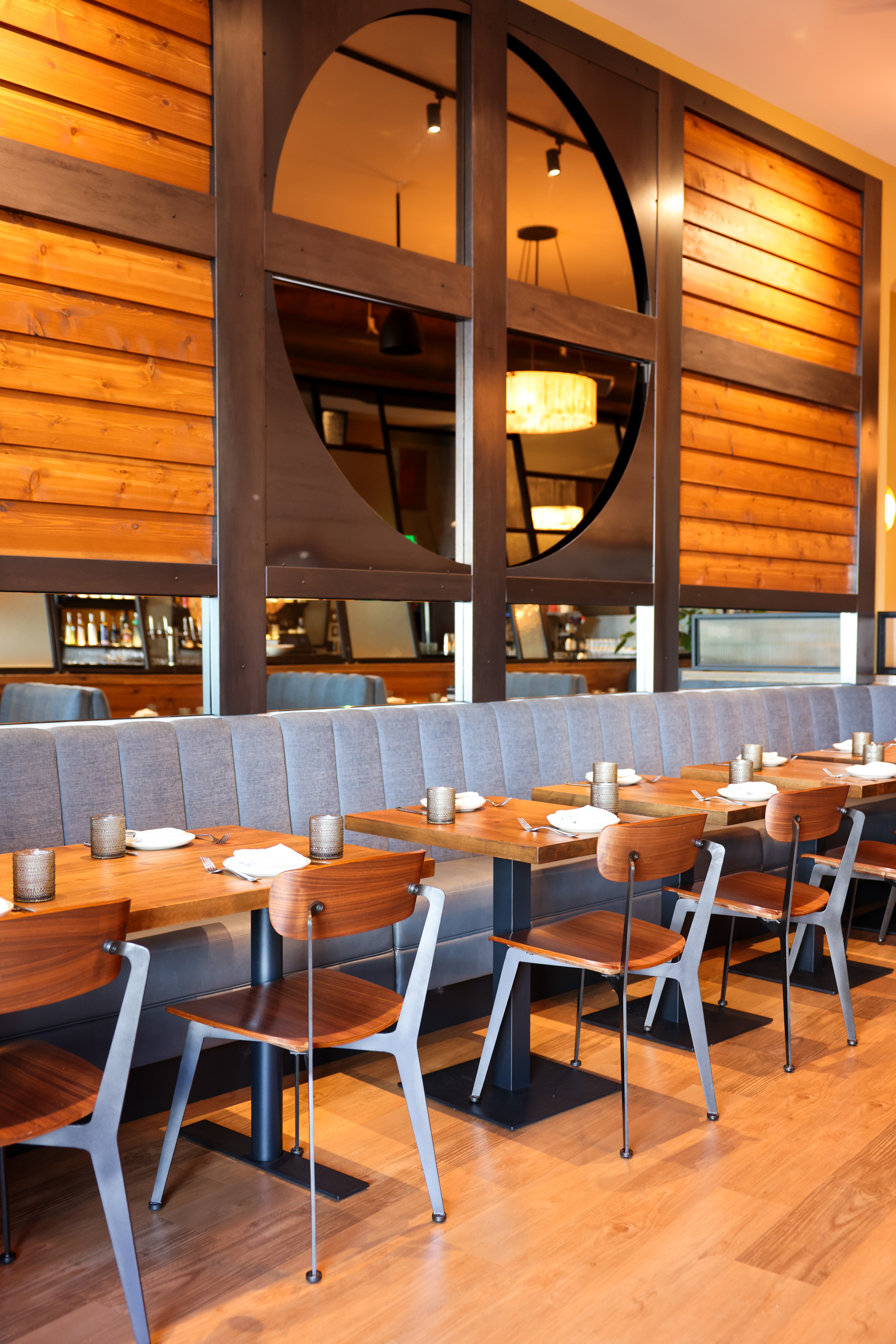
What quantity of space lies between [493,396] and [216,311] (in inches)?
51.7

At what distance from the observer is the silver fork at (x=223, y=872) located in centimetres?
236

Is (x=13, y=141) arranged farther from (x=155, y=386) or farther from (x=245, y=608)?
(x=245, y=608)

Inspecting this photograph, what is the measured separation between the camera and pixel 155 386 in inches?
137

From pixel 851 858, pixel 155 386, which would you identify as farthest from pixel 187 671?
pixel 851 858

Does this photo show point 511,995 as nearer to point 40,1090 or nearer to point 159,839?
point 159,839

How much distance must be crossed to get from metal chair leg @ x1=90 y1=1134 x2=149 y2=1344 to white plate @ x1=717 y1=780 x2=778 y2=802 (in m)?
2.16

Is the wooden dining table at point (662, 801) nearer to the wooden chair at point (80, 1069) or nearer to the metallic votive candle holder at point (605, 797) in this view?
the metallic votive candle holder at point (605, 797)

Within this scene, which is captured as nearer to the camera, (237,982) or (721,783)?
(237,982)

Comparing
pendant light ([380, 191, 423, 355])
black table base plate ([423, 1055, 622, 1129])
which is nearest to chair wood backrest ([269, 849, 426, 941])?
black table base plate ([423, 1055, 622, 1129])

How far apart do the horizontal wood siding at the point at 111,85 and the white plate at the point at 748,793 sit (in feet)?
8.55

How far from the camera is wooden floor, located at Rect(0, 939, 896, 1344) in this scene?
2.00m

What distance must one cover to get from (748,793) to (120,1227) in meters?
2.26

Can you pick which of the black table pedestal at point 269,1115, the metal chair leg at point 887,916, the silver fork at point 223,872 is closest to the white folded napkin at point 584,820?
the black table pedestal at point 269,1115

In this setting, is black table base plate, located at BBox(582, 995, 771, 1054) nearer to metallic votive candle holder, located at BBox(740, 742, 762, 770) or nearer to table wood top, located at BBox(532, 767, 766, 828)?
table wood top, located at BBox(532, 767, 766, 828)
